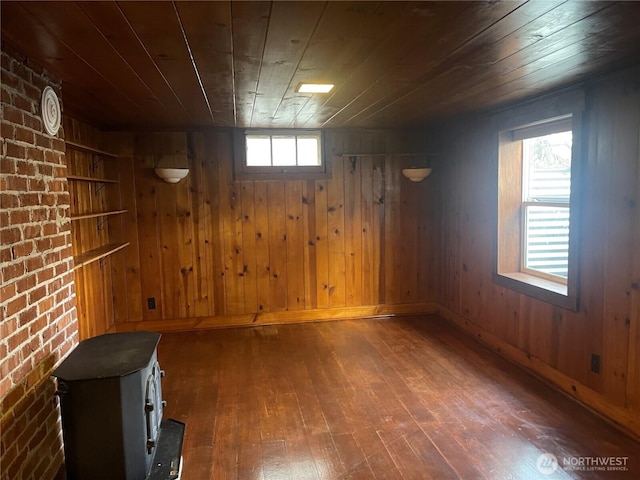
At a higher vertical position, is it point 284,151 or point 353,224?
point 284,151

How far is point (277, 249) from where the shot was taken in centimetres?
479

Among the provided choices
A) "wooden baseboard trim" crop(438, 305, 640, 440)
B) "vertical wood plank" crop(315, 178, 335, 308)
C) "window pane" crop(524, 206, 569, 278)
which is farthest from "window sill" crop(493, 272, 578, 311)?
"vertical wood plank" crop(315, 178, 335, 308)

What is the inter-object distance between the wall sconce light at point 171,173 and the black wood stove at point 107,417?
2.43m

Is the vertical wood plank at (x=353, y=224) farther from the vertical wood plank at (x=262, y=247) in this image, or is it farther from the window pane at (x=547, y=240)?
the window pane at (x=547, y=240)

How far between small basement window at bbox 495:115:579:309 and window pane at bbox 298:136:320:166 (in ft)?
6.14

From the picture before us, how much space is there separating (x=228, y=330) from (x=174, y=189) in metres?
1.54

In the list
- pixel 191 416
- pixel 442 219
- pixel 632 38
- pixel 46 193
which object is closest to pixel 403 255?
pixel 442 219

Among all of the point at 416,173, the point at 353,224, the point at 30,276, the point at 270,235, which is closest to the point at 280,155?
the point at 270,235

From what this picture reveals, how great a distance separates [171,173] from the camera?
4.28 metres

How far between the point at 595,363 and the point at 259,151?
345 centimetres

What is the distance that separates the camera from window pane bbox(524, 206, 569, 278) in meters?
3.26

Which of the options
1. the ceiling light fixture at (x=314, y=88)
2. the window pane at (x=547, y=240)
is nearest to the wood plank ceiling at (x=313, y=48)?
the ceiling light fixture at (x=314, y=88)

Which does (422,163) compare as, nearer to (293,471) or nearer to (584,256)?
(584,256)

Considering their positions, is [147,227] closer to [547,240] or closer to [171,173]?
[171,173]
